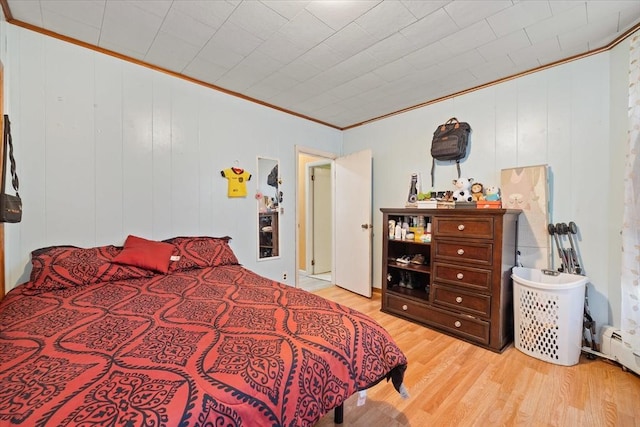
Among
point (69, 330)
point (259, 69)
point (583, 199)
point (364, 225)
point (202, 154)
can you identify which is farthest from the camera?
point (364, 225)

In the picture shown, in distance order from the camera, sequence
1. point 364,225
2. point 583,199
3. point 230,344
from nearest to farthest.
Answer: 1. point 230,344
2. point 583,199
3. point 364,225

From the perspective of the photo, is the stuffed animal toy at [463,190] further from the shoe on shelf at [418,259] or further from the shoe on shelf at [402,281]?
the shoe on shelf at [402,281]

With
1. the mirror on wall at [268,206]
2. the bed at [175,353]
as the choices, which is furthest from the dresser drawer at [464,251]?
the mirror on wall at [268,206]

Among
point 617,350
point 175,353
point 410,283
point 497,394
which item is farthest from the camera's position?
point 410,283

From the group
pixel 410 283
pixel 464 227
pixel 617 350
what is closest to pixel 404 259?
pixel 410 283

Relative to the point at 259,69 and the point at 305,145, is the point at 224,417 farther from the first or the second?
the point at 305,145

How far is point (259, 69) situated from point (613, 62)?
115 inches

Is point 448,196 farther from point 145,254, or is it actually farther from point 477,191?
point 145,254

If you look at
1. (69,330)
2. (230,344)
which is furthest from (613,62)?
(69,330)

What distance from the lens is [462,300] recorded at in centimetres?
246

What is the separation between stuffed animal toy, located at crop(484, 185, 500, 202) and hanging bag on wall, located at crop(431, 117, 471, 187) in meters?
0.40

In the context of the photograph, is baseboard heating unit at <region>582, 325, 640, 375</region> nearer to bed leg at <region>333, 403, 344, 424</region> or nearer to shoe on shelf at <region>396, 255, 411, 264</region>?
shoe on shelf at <region>396, 255, 411, 264</region>

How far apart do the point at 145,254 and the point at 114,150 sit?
0.98 meters

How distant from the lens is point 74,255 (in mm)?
1914
